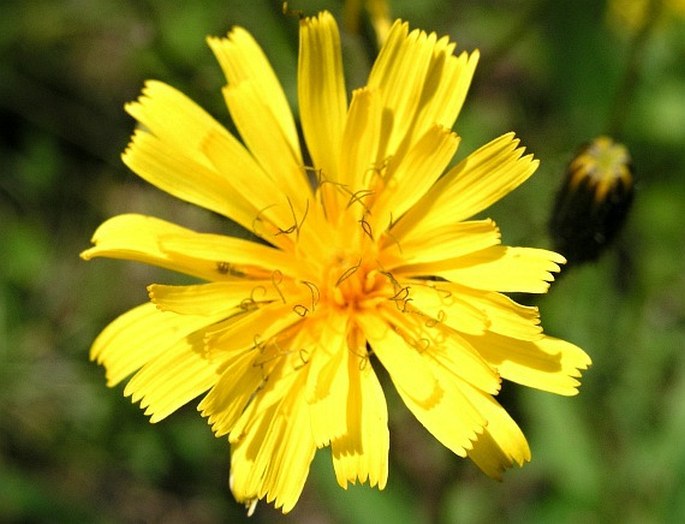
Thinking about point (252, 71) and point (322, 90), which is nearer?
point (322, 90)

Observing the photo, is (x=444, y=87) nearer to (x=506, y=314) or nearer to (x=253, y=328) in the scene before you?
(x=506, y=314)

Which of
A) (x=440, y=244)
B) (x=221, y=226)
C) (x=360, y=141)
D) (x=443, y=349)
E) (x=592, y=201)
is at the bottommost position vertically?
(x=221, y=226)

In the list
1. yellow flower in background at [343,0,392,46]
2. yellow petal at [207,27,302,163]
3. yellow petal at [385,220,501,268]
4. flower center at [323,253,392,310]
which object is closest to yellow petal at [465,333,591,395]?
yellow petal at [385,220,501,268]

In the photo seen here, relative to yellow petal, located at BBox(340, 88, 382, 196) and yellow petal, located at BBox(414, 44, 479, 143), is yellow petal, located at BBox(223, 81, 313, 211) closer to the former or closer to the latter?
yellow petal, located at BBox(340, 88, 382, 196)

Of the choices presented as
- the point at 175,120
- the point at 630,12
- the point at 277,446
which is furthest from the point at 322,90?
the point at 630,12

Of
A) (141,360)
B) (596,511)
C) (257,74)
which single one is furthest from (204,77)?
(596,511)

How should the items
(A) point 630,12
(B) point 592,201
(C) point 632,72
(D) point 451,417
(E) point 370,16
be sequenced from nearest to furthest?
(D) point 451,417 < (B) point 592,201 < (E) point 370,16 < (C) point 632,72 < (A) point 630,12

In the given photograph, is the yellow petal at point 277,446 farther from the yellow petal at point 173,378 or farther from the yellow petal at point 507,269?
the yellow petal at point 507,269
